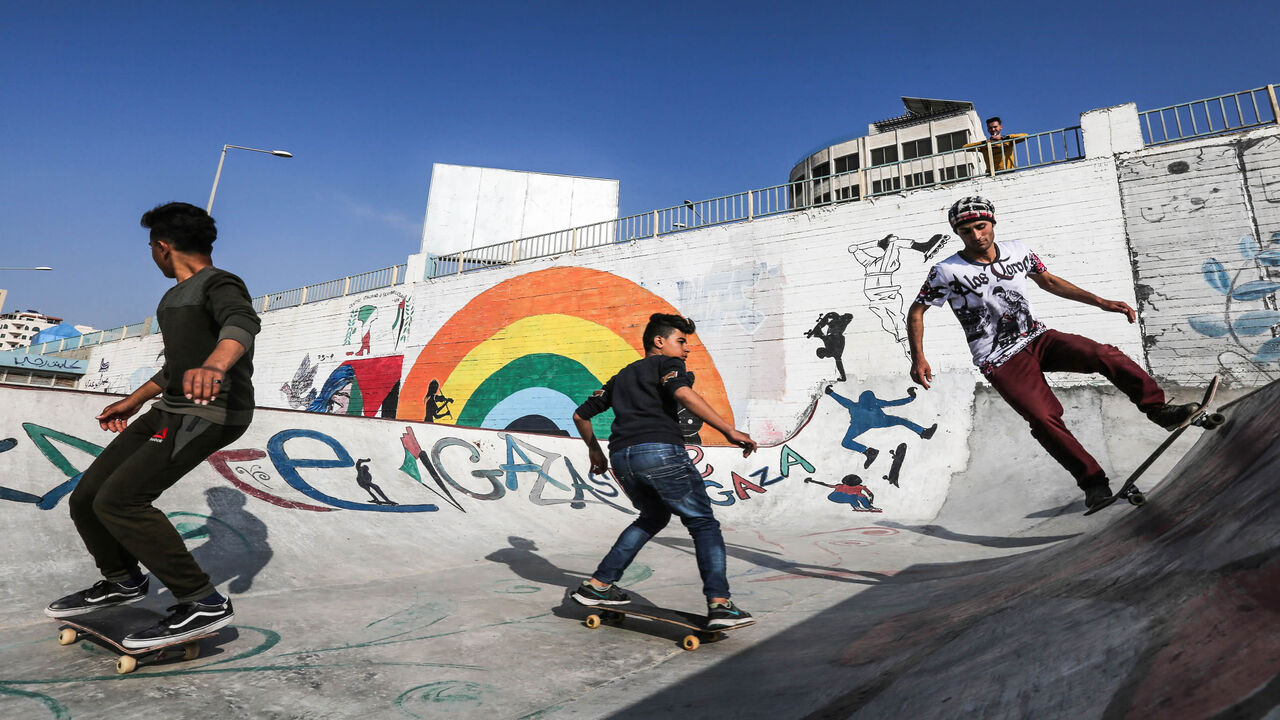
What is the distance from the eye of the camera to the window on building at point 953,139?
→ 38875mm

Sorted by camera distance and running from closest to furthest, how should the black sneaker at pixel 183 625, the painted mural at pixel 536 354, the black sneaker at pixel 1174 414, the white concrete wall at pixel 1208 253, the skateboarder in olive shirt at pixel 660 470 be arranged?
the black sneaker at pixel 183 625, the black sneaker at pixel 1174 414, the skateboarder in olive shirt at pixel 660 470, the white concrete wall at pixel 1208 253, the painted mural at pixel 536 354

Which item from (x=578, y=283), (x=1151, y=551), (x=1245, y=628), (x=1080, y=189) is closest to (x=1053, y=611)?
(x=1151, y=551)

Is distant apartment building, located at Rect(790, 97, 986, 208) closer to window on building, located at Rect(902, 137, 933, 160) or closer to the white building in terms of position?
window on building, located at Rect(902, 137, 933, 160)

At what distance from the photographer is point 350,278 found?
2264 cm

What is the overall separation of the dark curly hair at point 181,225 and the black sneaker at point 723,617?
291 centimetres

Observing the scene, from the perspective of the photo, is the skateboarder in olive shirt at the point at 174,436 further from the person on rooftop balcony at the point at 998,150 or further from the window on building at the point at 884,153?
the window on building at the point at 884,153

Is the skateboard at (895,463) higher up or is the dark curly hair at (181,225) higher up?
the dark curly hair at (181,225)

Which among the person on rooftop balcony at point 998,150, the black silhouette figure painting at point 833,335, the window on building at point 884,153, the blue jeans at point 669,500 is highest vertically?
the window on building at point 884,153

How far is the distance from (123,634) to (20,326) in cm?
19511

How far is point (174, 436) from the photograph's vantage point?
239 cm

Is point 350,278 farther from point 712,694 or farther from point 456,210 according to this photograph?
point 712,694

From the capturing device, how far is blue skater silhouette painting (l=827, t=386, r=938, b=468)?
34.3ft

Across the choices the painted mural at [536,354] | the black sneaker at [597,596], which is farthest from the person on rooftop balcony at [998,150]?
the black sneaker at [597,596]

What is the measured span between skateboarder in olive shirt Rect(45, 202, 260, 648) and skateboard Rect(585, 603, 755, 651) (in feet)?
5.64
